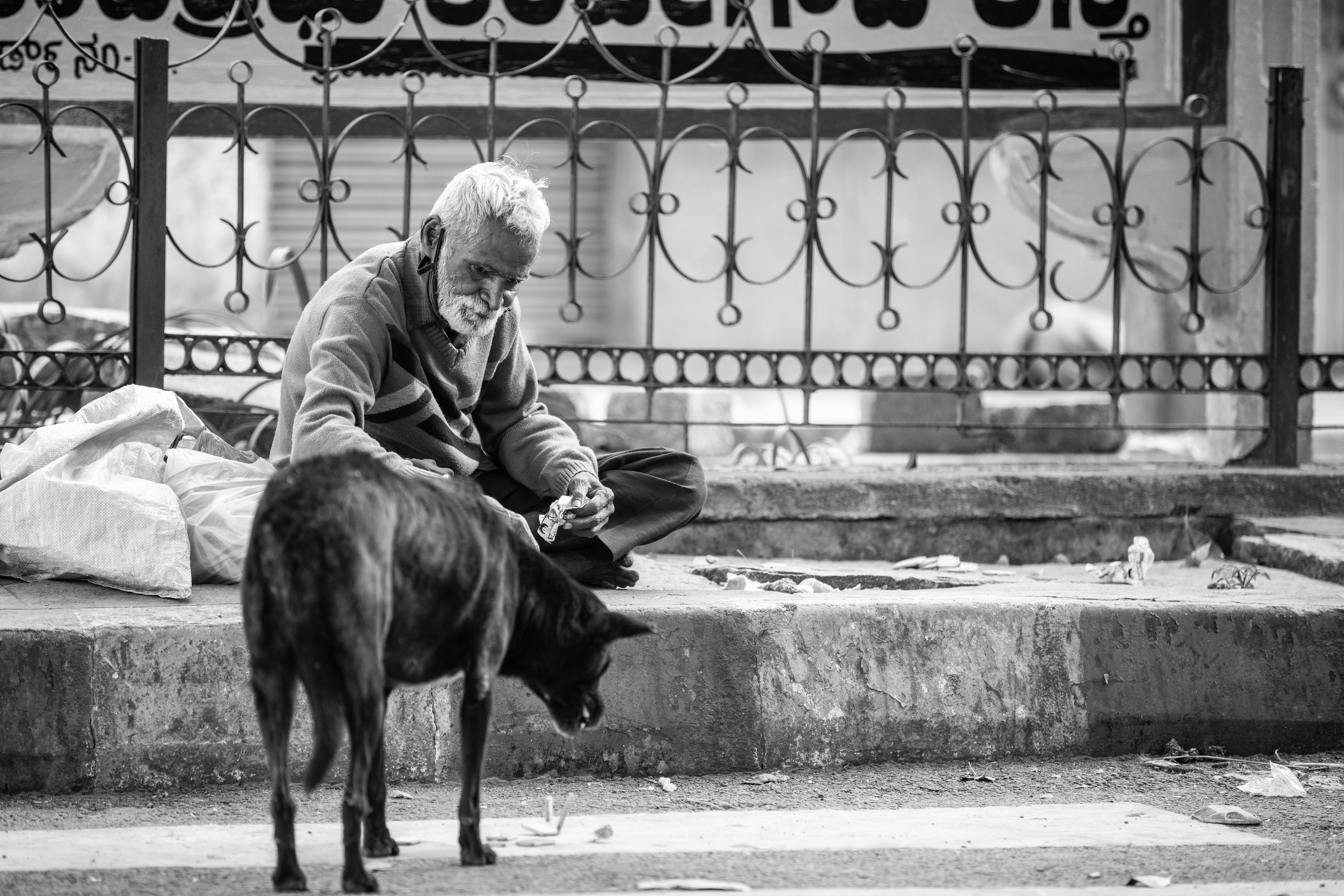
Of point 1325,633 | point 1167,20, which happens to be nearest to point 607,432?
point 1167,20

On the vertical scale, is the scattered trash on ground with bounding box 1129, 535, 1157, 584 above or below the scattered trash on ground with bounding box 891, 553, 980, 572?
above

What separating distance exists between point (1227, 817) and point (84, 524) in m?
2.90

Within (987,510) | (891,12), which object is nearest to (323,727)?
(987,510)

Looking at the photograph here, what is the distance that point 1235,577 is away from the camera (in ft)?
16.3

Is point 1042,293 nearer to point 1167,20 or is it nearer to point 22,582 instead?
point 1167,20

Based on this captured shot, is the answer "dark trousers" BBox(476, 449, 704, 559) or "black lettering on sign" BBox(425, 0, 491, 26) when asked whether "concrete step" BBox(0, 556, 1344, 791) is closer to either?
"dark trousers" BBox(476, 449, 704, 559)

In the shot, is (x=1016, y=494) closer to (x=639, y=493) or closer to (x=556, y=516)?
(x=639, y=493)

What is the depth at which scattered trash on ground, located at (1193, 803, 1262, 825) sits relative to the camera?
11.2 feet

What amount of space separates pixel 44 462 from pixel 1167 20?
17.7 feet

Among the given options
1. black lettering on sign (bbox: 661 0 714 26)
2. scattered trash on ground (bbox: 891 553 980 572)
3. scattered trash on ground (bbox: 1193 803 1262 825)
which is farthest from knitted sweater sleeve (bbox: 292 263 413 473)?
black lettering on sign (bbox: 661 0 714 26)

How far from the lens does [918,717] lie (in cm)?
398

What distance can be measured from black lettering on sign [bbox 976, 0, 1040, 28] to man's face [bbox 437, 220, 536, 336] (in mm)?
3915

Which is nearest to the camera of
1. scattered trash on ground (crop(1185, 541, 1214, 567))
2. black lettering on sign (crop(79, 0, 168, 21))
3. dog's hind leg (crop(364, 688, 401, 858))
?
dog's hind leg (crop(364, 688, 401, 858))

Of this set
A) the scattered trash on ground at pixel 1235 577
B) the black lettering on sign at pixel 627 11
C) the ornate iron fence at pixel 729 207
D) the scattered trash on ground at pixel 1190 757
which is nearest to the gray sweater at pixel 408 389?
the ornate iron fence at pixel 729 207
